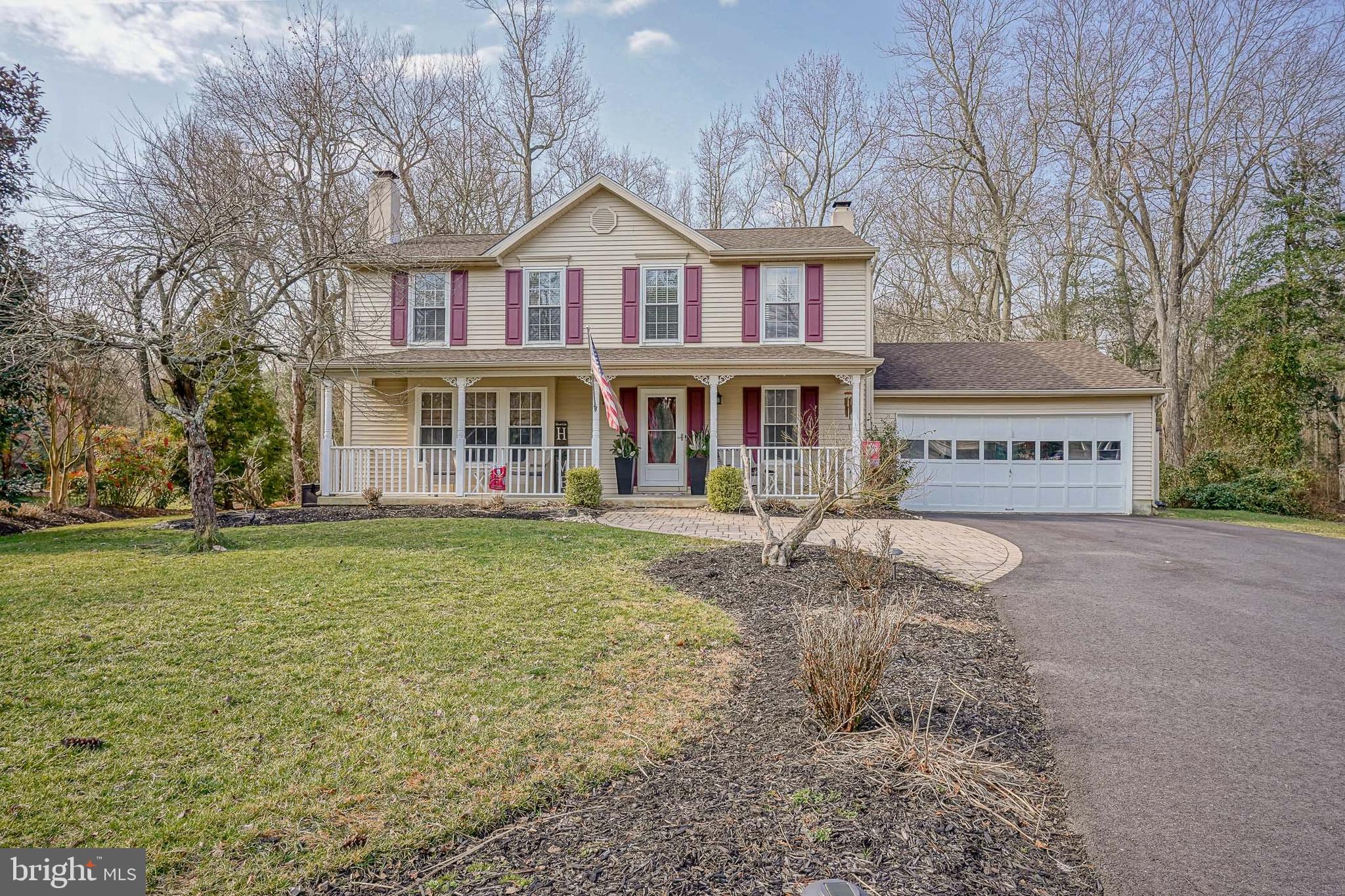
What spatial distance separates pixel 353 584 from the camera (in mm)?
6160

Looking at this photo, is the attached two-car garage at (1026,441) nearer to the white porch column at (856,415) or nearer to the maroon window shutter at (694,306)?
the white porch column at (856,415)

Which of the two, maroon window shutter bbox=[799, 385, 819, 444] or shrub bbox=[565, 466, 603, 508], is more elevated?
maroon window shutter bbox=[799, 385, 819, 444]

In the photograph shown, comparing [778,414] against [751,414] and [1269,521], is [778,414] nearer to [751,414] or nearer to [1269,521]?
[751,414]

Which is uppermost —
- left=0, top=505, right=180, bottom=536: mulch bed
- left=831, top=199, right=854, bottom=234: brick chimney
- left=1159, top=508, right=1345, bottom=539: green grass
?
left=831, top=199, right=854, bottom=234: brick chimney

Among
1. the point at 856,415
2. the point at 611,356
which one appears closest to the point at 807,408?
the point at 856,415

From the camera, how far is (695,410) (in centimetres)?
1458

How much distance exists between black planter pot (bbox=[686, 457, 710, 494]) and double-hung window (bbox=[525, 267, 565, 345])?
419cm

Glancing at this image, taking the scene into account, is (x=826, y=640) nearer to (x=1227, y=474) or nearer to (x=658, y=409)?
(x=658, y=409)

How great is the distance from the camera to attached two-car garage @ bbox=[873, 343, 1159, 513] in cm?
1431

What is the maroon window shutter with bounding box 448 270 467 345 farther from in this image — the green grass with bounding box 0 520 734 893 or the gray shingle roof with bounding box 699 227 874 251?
the green grass with bounding box 0 520 734 893

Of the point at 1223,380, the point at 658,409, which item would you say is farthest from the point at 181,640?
the point at 1223,380

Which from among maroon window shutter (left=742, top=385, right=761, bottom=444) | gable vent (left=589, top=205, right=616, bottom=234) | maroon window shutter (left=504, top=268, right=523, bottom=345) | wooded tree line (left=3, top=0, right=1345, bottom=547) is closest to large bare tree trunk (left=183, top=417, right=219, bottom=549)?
wooded tree line (left=3, top=0, right=1345, bottom=547)

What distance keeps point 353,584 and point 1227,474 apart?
65.9 feet

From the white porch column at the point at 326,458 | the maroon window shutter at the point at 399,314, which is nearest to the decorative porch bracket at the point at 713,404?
the maroon window shutter at the point at 399,314
